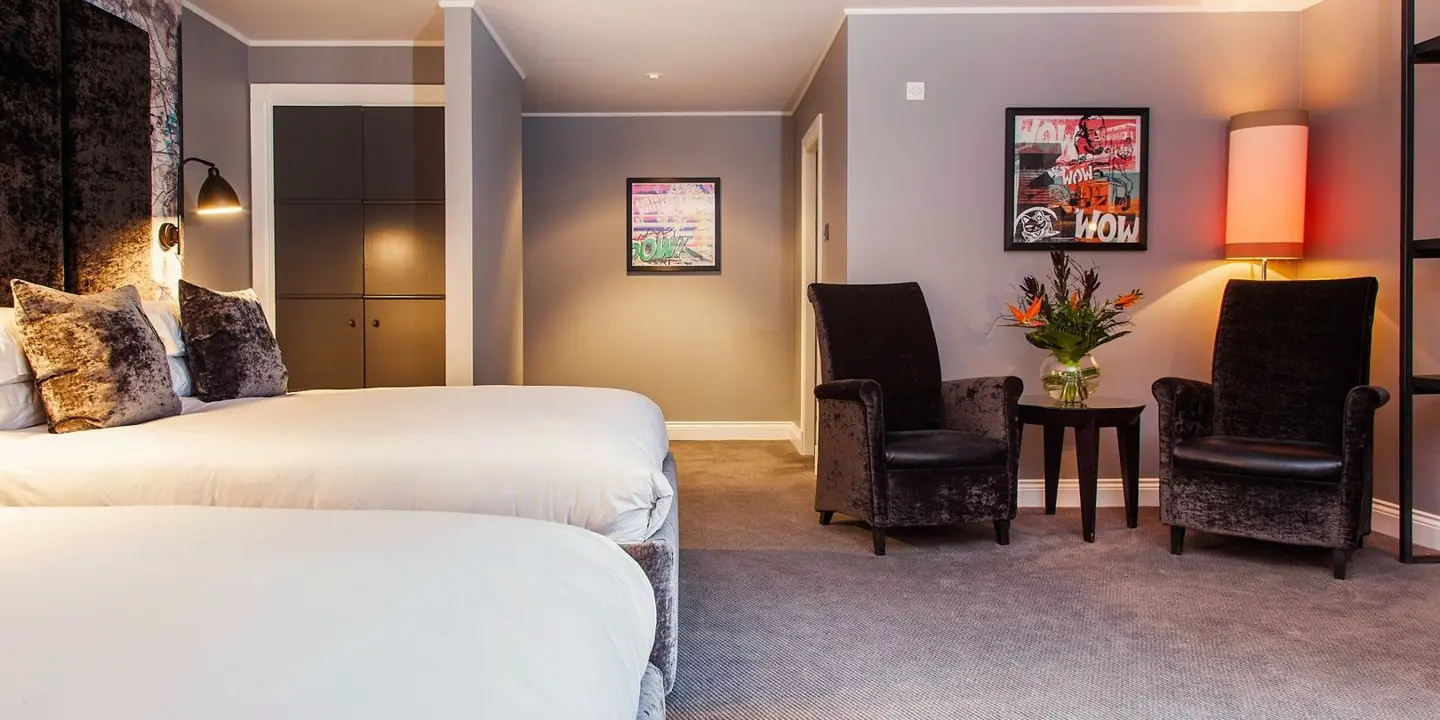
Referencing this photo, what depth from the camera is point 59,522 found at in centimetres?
141

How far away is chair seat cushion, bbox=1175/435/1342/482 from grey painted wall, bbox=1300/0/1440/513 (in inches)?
30.3

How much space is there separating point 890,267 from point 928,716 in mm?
2703

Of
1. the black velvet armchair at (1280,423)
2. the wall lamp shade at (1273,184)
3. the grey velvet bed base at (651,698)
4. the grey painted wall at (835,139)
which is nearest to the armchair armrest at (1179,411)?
the black velvet armchair at (1280,423)

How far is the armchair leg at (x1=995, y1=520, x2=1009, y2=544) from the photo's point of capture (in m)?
3.57

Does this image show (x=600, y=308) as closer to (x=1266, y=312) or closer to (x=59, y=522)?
(x=1266, y=312)

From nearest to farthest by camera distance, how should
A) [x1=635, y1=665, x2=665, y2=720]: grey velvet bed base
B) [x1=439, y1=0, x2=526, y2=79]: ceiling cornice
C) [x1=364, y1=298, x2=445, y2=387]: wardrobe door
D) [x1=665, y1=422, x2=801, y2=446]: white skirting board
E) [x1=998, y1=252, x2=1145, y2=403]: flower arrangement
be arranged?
[x1=635, y1=665, x2=665, y2=720]: grey velvet bed base, [x1=998, y1=252, x2=1145, y2=403]: flower arrangement, [x1=439, y1=0, x2=526, y2=79]: ceiling cornice, [x1=364, y1=298, x2=445, y2=387]: wardrobe door, [x1=665, y1=422, x2=801, y2=446]: white skirting board

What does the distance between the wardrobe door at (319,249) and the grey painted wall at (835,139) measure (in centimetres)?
264

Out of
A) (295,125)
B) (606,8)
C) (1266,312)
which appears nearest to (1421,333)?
(1266,312)

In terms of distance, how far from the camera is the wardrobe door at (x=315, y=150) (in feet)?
16.6

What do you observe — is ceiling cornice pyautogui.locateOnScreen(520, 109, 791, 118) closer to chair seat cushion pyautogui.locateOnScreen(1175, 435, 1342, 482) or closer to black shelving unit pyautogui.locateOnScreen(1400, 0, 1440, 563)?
black shelving unit pyautogui.locateOnScreen(1400, 0, 1440, 563)

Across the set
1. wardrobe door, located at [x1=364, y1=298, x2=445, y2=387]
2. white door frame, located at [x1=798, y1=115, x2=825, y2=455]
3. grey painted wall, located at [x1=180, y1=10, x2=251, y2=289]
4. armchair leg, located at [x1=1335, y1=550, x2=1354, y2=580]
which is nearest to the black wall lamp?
grey painted wall, located at [x1=180, y1=10, x2=251, y2=289]

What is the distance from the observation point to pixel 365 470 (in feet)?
6.73

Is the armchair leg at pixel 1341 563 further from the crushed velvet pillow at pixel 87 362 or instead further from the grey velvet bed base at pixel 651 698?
the crushed velvet pillow at pixel 87 362

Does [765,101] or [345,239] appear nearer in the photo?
[345,239]
